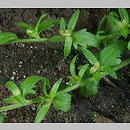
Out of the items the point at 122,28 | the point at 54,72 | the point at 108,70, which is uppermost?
the point at 122,28

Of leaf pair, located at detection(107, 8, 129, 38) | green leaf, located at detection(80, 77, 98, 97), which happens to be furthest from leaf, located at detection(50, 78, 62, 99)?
leaf pair, located at detection(107, 8, 129, 38)

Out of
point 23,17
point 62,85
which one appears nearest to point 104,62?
point 62,85

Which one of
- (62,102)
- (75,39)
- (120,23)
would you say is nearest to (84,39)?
(75,39)

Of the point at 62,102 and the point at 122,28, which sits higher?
the point at 122,28

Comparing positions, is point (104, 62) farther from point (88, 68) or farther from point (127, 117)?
point (127, 117)

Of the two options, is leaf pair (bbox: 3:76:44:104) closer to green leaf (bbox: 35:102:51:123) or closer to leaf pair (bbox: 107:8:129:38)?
green leaf (bbox: 35:102:51:123)

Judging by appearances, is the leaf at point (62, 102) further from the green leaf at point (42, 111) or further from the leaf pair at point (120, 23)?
the leaf pair at point (120, 23)

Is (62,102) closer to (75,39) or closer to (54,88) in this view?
(54,88)

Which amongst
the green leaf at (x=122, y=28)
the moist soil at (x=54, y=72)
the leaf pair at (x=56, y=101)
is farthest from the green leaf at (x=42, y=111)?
the green leaf at (x=122, y=28)
